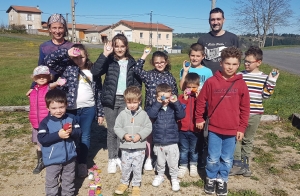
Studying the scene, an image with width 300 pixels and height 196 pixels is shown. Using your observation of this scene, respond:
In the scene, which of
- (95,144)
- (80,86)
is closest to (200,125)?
(80,86)

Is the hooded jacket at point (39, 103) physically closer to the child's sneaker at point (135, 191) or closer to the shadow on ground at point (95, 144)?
the shadow on ground at point (95, 144)

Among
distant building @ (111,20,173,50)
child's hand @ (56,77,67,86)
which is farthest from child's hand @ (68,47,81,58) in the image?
distant building @ (111,20,173,50)

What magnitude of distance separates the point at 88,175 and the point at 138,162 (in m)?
0.96

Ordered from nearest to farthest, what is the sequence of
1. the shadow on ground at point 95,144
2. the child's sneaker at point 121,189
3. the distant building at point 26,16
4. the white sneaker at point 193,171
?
1. the child's sneaker at point 121,189
2. the shadow on ground at point 95,144
3. the white sneaker at point 193,171
4. the distant building at point 26,16

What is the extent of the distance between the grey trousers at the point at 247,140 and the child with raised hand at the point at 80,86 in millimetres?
2119

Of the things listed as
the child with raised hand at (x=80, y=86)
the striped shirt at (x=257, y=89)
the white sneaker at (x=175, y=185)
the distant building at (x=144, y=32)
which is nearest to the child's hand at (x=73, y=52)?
the child with raised hand at (x=80, y=86)

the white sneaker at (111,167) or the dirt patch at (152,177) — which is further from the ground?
the white sneaker at (111,167)

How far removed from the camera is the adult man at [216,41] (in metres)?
4.11

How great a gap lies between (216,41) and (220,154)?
1785 millimetres

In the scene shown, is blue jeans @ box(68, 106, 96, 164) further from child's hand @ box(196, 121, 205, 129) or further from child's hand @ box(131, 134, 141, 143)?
child's hand @ box(196, 121, 205, 129)

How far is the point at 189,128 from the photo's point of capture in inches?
149

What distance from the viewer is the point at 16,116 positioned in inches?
264

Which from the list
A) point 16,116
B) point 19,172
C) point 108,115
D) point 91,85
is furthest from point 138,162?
point 16,116

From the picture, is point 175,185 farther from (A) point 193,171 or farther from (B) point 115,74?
(B) point 115,74
